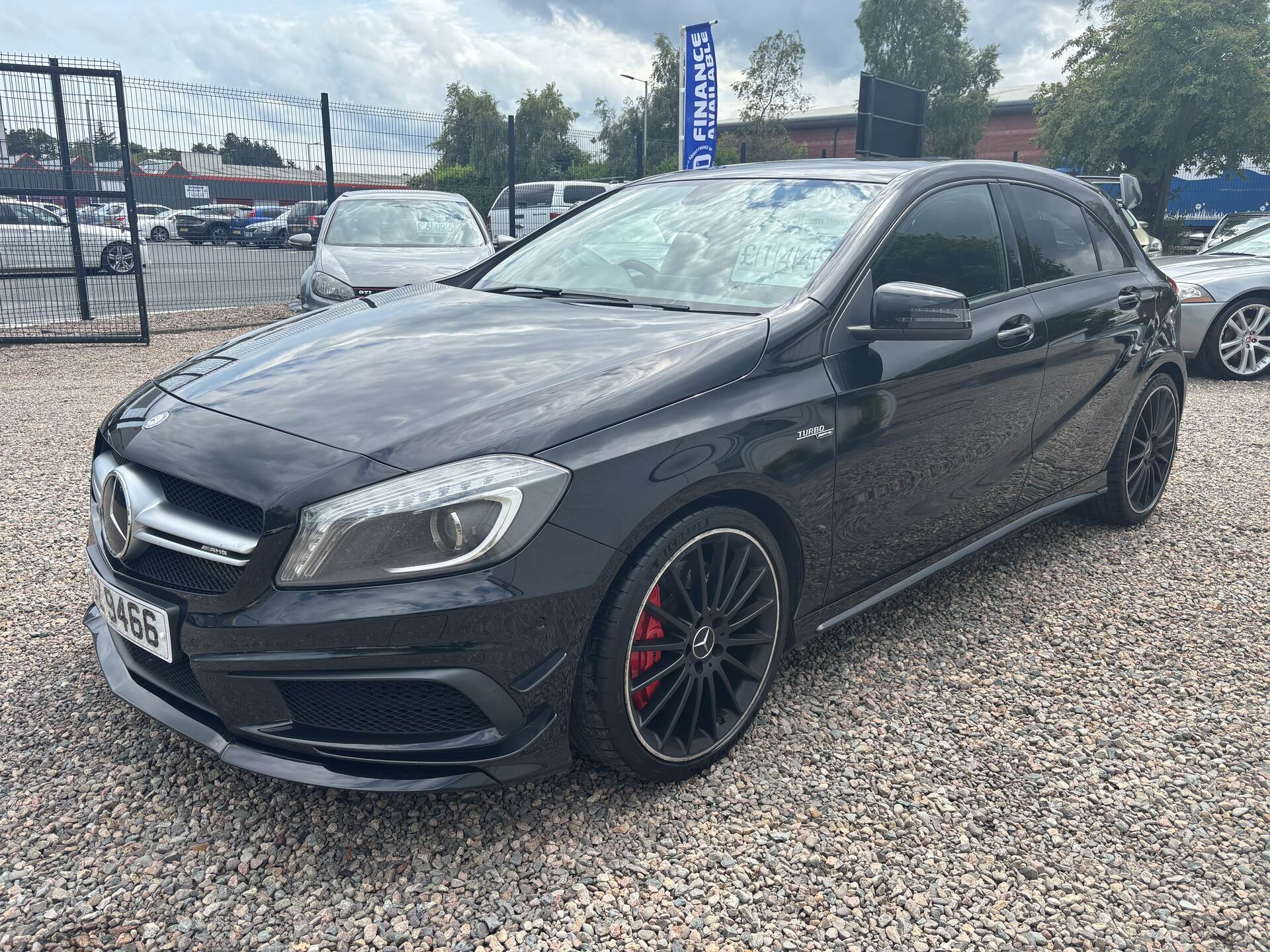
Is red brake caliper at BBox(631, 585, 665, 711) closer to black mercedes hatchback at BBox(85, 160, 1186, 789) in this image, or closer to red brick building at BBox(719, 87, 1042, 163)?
black mercedes hatchback at BBox(85, 160, 1186, 789)

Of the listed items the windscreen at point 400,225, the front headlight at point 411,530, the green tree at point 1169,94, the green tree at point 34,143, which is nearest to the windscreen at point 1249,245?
the windscreen at point 400,225

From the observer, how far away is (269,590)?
77.2 inches

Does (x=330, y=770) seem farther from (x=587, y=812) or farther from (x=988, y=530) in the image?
(x=988, y=530)

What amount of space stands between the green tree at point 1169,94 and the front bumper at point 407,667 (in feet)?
87.8

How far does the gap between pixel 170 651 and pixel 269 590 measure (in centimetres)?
34

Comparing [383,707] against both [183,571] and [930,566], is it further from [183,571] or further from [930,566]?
[930,566]

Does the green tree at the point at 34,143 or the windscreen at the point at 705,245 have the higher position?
the green tree at the point at 34,143

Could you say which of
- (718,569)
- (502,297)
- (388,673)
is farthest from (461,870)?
(502,297)

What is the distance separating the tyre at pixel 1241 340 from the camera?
828 centimetres

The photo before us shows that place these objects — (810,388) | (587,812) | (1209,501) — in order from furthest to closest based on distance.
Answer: (1209,501)
(810,388)
(587,812)

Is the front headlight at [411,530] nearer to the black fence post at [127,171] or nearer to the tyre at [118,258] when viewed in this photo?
the black fence post at [127,171]

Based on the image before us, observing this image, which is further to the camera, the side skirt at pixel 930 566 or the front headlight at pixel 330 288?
the front headlight at pixel 330 288

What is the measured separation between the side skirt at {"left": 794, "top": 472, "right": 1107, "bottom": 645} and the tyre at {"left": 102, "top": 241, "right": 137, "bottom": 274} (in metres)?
10.9

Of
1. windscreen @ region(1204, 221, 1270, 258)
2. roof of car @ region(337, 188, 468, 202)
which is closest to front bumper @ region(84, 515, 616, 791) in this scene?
roof of car @ region(337, 188, 468, 202)
